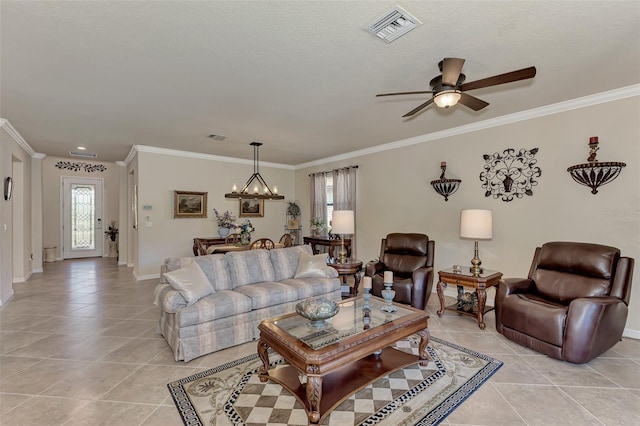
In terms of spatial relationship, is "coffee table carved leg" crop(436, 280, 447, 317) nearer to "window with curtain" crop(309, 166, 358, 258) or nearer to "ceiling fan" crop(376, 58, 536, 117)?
"ceiling fan" crop(376, 58, 536, 117)

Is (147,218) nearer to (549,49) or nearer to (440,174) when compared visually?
(440,174)

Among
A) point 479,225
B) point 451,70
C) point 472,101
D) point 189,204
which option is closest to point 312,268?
point 479,225

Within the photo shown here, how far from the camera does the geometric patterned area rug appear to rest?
1995 mm

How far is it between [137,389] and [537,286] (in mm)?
4052

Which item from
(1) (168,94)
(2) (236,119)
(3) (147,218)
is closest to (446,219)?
(2) (236,119)

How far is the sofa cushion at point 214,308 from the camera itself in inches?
109

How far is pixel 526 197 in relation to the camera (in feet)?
13.4

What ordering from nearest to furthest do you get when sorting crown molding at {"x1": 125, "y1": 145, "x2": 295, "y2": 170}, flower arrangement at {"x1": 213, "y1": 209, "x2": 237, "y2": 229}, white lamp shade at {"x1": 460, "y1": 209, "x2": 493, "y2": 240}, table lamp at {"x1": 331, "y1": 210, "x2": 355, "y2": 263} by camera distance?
white lamp shade at {"x1": 460, "y1": 209, "x2": 493, "y2": 240}
table lamp at {"x1": 331, "y1": 210, "x2": 355, "y2": 263}
crown molding at {"x1": 125, "y1": 145, "x2": 295, "y2": 170}
flower arrangement at {"x1": 213, "y1": 209, "x2": 237, "y2": 229}

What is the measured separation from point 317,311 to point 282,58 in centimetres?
212

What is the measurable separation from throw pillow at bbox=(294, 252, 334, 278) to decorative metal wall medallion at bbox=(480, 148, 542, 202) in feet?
8.71

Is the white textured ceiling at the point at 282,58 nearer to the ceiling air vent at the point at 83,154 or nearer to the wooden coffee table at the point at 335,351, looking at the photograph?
the wooden coffee table at the point at 335,351

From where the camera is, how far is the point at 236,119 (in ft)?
13.9

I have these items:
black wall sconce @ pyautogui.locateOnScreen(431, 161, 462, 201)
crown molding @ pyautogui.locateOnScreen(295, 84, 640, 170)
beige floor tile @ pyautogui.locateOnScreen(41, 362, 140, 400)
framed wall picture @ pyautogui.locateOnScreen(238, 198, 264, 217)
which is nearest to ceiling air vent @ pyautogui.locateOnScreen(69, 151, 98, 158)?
framed wall picture @ pyautogui.locateOnScreen(238, 198, 264, 217)

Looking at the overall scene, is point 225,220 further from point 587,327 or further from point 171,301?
point 587,327
